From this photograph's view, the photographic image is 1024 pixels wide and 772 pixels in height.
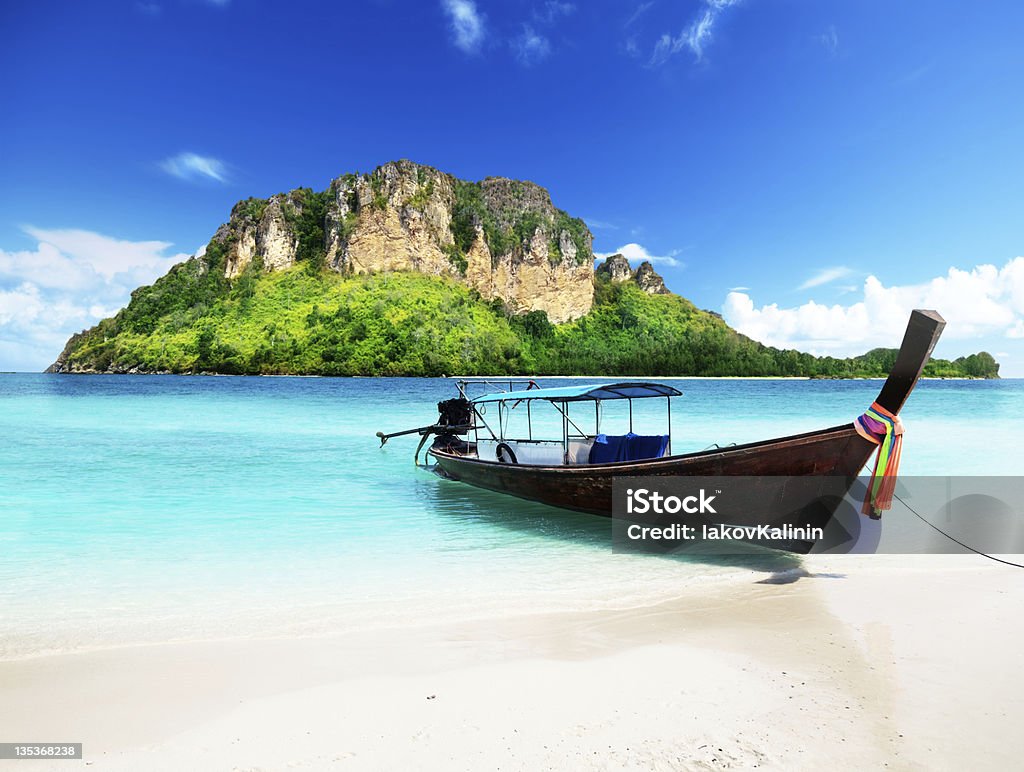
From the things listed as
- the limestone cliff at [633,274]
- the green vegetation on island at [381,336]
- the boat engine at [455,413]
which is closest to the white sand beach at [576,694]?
the boat engine at [455,413]

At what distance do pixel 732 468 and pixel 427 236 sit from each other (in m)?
114

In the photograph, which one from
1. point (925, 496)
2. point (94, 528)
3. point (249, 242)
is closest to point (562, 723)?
point (94, 528)

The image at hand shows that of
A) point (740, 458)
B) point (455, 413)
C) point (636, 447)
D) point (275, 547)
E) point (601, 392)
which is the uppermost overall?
point (601, 392)

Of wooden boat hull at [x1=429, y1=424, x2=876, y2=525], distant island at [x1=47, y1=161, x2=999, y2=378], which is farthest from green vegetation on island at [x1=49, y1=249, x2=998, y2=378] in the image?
wooden boat hull at [x1=429, y1=424, x2=876, y2=525]

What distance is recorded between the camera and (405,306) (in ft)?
318

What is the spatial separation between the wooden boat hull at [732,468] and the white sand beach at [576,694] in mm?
1507

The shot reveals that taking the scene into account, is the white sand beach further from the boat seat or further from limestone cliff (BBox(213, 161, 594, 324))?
limestone cliff (BBox(213, 161, 594, 324))

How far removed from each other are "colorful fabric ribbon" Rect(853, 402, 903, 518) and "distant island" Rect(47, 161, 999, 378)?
80962 mm

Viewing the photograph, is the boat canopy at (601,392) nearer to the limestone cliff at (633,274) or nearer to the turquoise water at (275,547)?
the turquoise water at (275,547)

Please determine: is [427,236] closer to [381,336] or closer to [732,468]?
[381,336]

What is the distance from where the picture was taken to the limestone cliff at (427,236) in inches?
4363

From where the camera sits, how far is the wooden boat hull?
6.61 m

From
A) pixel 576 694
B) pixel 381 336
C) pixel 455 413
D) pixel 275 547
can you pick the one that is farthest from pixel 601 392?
pixel 381 336

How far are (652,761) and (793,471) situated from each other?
4.53 meters
